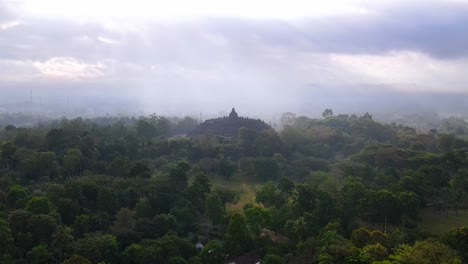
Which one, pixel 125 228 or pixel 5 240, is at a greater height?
pixel 5 240

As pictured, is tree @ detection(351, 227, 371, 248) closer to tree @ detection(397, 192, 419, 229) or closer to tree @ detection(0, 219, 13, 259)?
tree @ detection(397, 192, 419, 229)

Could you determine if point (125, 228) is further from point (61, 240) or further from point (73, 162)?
point (73, 162)

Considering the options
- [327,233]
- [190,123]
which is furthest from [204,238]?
[190,123]

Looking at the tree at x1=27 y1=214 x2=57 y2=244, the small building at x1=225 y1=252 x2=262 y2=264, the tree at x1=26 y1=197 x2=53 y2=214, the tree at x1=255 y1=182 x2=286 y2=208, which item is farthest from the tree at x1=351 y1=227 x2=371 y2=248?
the tree at x1=26 y1=197 x2=53 y2=214

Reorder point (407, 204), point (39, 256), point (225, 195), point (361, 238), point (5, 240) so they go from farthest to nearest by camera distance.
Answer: point (225, 195)
point (407, 204)
point (361, 238)
point (5, 240)
point (39, 256)

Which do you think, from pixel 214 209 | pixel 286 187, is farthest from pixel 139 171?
pixel 286 187

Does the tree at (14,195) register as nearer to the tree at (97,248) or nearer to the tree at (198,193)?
the tree at (97,248)

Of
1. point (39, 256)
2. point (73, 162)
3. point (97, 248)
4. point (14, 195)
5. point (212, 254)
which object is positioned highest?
point (73, 162)

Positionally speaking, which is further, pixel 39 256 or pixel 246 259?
pixel 246 259

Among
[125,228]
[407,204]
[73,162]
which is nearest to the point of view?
[125,228]
